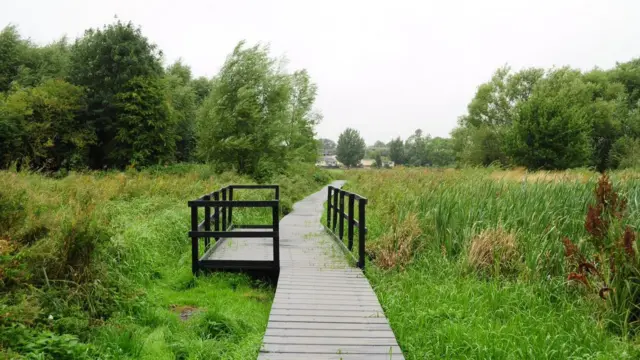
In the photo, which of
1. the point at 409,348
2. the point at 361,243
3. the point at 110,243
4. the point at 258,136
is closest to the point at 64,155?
the point at 258,136

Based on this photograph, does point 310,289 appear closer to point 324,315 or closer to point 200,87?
point 324,315

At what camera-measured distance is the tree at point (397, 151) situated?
9338 centimetres

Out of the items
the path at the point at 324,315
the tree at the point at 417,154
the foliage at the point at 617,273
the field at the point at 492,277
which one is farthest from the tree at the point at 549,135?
the tree at the point at 417,154

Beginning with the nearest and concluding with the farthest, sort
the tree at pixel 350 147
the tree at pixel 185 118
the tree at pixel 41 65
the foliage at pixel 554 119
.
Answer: the tree at pixel 41 65, the foliage at pixel 554 119, the tree at pixel 185 118, the tree at pixel 350 147

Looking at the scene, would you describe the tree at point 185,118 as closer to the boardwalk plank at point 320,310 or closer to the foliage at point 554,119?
the foliage at point 554,119

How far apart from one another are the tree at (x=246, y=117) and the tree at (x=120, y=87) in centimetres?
905

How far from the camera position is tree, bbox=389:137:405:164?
93.4m

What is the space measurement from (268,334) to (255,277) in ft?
9.19

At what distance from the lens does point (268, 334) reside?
4270 millimetres

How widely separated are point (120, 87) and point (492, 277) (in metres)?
29.1

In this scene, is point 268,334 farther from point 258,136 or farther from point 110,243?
point 258,136

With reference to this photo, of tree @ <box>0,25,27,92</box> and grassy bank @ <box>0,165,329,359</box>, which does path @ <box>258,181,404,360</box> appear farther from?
tree @ <box>0,25,27,92</box>

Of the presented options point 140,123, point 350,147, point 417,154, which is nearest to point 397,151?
point 417,154

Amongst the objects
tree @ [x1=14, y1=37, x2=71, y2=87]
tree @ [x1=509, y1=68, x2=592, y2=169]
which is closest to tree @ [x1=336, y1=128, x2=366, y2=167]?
tree @ [x1=509, y1=68, x2=592, y2=169]
